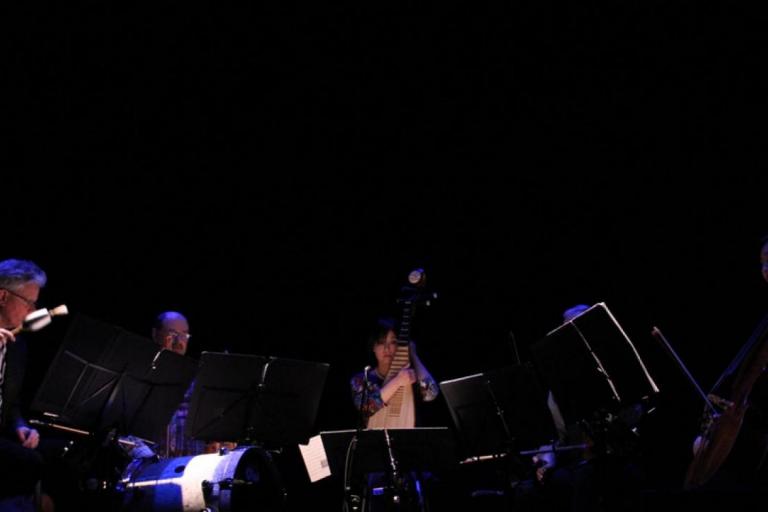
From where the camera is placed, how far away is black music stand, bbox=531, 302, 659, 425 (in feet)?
12.5

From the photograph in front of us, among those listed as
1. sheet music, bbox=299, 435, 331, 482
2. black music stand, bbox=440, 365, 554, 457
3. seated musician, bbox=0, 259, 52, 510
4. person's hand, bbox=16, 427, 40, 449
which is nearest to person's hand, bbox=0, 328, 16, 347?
seated musician, bbox=0, 259, 52, 510

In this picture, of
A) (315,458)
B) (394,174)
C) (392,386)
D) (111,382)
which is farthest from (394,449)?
(394,174)

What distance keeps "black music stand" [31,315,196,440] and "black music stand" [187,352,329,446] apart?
0.56 ft

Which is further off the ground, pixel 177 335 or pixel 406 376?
pixel 177 335

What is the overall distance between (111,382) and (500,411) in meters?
2.20

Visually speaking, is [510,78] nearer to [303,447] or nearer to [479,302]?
[479,302]

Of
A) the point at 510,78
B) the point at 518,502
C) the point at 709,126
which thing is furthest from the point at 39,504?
the point at 709,126

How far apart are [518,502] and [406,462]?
3.58ft

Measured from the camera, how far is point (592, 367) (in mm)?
3914

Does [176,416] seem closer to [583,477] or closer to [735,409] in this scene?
[583,477]

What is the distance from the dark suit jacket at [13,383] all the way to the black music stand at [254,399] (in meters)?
0.96

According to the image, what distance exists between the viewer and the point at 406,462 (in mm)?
4707

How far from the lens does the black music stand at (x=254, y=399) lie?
4.41m

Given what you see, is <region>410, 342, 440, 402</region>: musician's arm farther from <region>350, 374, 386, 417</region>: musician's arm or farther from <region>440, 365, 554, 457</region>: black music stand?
<region>440, 365, 554, 457</region>: black music stand
